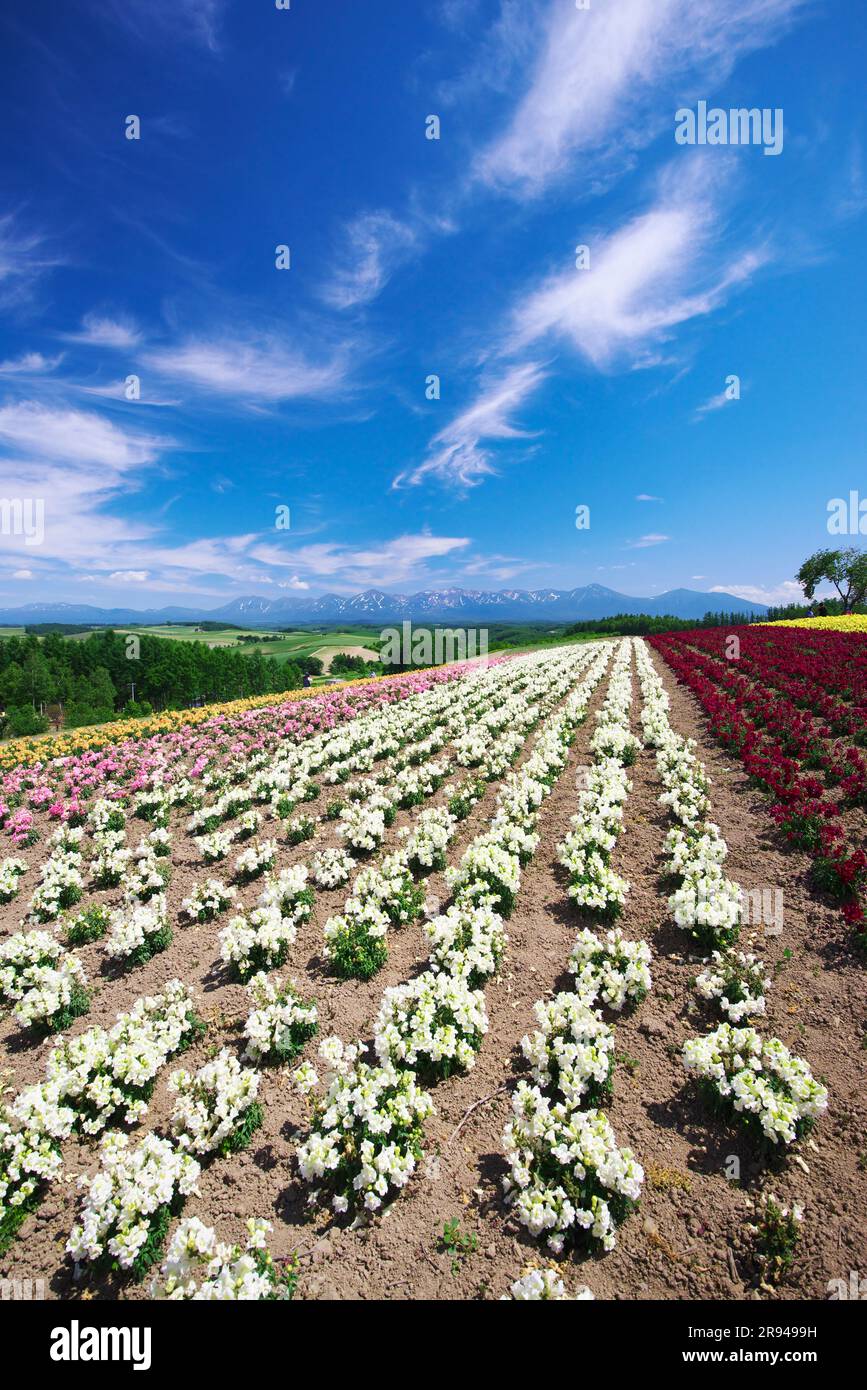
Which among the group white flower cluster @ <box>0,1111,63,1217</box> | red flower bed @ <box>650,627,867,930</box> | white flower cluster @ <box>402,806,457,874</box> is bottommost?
white flower cluster @ <box>0,1111,63,1217</box>

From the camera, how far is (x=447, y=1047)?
17.4 ft

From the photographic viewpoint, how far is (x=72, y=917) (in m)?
8.98

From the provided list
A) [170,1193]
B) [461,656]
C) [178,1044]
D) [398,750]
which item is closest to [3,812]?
[398,750]

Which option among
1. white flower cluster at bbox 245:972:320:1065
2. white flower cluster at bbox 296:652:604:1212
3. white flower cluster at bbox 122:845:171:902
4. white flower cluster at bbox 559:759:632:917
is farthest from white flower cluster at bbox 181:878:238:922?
white flower cluster at bbox 559:759:632:917

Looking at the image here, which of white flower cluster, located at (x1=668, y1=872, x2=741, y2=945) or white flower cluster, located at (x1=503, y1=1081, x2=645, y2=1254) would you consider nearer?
white flower cluster, located at (x1=503, y1=1081, x2=645, y2=1254)

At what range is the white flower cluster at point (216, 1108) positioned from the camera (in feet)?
15.7

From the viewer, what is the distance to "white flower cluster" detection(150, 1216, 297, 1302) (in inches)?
139

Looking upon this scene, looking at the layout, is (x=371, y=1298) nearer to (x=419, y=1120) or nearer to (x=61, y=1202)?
(x=419, y=1120)

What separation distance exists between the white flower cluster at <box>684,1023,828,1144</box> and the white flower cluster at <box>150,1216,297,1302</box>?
3.85m

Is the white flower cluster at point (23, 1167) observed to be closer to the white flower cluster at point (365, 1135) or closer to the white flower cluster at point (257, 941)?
the white flower cluster at point (365, 1135)

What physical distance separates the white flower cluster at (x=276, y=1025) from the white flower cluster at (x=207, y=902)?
2846 millimetres

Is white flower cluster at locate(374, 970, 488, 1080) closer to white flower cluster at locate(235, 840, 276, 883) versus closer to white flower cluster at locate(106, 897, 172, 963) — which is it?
white flower cluster at locate(106, 897, 172, 963)

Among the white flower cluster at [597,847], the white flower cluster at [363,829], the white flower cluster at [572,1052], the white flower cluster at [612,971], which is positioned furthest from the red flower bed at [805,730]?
the white flower cluster at [363,829]
